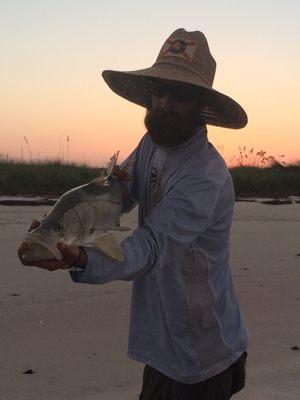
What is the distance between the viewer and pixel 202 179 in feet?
8.36

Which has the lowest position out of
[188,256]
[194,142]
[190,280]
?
[190,280]

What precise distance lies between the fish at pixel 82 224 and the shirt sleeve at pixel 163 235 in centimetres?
5

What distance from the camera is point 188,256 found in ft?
8.82

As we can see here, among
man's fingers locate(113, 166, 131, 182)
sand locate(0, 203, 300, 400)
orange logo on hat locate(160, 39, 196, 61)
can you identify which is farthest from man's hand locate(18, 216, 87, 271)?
sand locate(0, 203, 300, 400)

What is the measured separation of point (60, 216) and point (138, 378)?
313 cm

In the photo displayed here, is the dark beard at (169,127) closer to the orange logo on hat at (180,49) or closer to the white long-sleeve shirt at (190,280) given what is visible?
the white long-sleeve shirt at (190,280)

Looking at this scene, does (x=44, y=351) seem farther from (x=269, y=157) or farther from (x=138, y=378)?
(x=269, y=157)

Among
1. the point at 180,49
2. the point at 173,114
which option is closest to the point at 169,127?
the point at 173,114

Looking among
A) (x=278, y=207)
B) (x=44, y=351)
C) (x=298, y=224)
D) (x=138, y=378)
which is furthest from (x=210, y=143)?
(x=278, y=207)

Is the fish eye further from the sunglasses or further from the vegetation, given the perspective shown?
the vegetation

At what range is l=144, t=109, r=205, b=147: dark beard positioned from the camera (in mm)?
2721

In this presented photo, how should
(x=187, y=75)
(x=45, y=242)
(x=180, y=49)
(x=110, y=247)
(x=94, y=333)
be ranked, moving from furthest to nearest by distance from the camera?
(x=94, y=333) < (x=180, y=49) < (x=187, y=75) < (x=110, y=247) < (x=45, y=242)

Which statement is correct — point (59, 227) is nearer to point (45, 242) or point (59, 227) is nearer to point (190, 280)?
point (45, 242)

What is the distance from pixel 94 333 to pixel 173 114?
365cm
